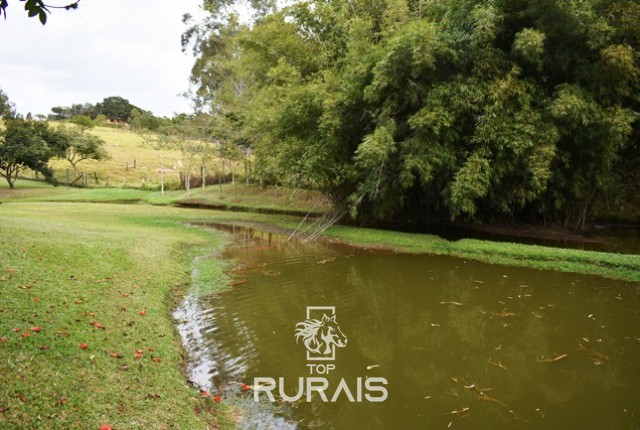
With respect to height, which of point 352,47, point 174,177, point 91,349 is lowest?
point 91,349

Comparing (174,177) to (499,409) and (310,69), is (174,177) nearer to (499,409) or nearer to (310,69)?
(310,69)

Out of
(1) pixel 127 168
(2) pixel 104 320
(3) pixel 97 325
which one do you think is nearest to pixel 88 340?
(3) pixel 97 325

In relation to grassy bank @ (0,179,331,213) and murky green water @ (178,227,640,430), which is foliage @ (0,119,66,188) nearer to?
grassy bank @ (0,179,331,213)

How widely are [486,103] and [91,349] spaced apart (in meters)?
12.3

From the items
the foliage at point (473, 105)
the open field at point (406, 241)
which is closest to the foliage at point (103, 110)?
the open field at point (406, 241)

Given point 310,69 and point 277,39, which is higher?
point 277,39

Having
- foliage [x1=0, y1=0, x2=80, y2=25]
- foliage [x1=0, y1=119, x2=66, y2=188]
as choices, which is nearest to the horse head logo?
foliage [x1=0, y1=0, x2=80, y2=25]

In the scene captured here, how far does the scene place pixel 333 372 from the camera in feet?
18.6

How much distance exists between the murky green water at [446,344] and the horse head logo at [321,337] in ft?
0.46

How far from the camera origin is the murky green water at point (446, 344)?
4.74m

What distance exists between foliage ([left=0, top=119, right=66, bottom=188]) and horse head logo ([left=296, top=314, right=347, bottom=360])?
113ft

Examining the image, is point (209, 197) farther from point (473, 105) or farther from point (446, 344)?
point (446, 344)

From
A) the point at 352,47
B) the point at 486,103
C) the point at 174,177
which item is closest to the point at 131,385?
the point at 486,103

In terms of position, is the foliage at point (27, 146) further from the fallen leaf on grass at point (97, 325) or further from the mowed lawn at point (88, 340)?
the fallen leaf on grass at point (97, 325)
